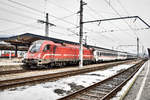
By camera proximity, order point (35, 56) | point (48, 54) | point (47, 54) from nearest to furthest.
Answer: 1. point (35, 56)
2. point (47, 54)
3. point (48, 54)

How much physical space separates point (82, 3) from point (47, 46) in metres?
8.58

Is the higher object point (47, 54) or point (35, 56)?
point (47, 54)

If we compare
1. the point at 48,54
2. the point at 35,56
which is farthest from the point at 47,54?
the point at 35,56

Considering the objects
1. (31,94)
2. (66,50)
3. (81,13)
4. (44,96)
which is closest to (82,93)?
(44,96)

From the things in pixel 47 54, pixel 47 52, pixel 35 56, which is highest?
pixel 47 52

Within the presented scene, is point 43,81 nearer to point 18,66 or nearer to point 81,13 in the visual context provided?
point 18,66

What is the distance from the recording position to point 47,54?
52.0ft

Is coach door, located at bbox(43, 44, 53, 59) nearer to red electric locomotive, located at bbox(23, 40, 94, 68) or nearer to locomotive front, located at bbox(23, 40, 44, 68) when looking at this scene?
red electric locomotive, located at bbox(23, 40, 94, 68)

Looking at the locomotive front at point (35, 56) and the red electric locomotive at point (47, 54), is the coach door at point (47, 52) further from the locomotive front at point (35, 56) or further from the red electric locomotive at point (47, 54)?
the locomotive front at point (35, 56)

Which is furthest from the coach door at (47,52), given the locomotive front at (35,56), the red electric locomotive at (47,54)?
the locomotive front at (35,56)

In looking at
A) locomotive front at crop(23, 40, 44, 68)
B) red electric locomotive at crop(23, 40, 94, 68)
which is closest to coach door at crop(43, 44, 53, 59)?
red electric locomotive at crop(23, 40, 94, 68)

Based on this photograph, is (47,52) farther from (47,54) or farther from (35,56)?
(35,56)

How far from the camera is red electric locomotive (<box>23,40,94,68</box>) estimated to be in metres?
14.9

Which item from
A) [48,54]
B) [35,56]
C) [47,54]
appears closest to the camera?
[35,56]
